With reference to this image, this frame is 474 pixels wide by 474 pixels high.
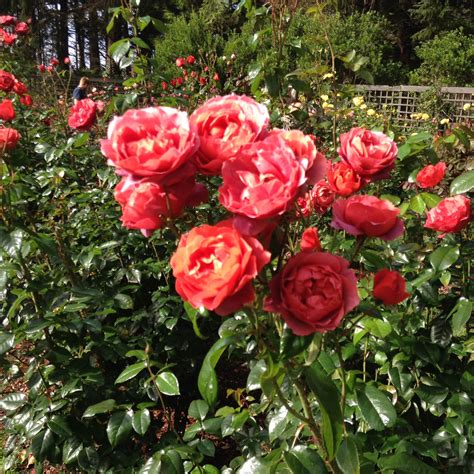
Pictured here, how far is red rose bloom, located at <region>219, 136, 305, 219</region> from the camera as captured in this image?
0.57 meters

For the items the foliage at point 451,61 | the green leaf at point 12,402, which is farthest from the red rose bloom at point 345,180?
the foliage at point 451,61

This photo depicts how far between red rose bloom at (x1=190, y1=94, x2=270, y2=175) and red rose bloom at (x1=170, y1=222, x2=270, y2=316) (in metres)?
0.10

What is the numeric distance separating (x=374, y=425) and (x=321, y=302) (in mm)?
577

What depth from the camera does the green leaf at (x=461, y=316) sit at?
46.9 inches

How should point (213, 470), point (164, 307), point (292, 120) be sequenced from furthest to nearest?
point (292, 120) < point (164, 307) < point (213, 470)

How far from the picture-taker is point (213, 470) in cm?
114

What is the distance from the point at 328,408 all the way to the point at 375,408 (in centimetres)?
42

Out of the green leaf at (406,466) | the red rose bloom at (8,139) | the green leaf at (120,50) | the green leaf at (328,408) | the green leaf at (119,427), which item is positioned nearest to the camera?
the green leaf at (328,408)

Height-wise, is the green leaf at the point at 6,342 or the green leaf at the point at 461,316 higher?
the green leaf at the point at 461,316

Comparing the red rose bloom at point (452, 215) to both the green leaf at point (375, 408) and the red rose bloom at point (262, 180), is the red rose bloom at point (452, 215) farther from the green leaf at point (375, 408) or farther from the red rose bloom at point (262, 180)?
the red rose bloom at point (262, 180)

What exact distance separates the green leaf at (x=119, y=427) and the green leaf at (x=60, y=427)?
166 mm

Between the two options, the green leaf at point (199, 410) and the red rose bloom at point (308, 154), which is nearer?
the red rose bloom at point (308, 154)

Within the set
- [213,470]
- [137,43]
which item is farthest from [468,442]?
[137,43]

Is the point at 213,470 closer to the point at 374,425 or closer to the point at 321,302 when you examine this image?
the point at 374,425
